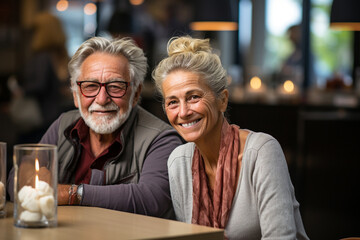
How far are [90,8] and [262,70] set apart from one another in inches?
127

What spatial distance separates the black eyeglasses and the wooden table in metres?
0.71

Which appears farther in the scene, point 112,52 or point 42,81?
point 42,81

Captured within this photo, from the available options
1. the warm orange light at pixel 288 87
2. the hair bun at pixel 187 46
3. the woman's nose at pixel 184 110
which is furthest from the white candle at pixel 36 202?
the warm orange light at pixel 288 87

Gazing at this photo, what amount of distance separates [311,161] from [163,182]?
10.8ft

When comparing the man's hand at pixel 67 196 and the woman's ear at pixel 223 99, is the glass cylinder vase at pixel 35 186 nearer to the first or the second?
the man's hand at pixel 67 196

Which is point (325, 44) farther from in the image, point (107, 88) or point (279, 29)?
point (107, 88)

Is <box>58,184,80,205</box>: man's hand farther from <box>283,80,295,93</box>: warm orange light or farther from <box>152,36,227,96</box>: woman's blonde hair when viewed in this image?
<box>283,80,295,93</box>: warm orange light

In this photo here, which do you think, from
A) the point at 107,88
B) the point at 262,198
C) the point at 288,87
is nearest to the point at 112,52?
the point at 107,88

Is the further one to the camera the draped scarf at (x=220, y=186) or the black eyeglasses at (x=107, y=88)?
the black eyeglasses at (x=107, y=88)

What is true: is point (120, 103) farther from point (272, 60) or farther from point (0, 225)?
point (272, 60)

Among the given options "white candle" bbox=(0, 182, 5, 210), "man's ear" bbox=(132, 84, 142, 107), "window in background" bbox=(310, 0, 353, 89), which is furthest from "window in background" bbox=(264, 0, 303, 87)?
"white candle" bbox=(0, 182, 5, 210)

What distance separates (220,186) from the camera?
7.66 feet

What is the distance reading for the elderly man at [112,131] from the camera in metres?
2.64

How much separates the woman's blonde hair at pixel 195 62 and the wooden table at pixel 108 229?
60 centimetres
